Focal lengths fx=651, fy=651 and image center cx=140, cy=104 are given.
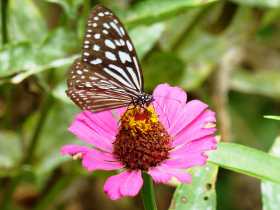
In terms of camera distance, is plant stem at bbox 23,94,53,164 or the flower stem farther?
plant stem at bbox 23,94,53,164

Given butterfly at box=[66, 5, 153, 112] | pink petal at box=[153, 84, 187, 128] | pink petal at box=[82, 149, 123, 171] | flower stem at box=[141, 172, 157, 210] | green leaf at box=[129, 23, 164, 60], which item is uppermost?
green leaf at box=[129, 23, 164, 60]

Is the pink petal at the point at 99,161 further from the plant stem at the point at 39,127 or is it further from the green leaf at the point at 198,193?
the plant stem at the point at 39,127

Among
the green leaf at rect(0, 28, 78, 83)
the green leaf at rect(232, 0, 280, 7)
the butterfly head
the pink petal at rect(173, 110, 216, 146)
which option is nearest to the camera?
the pink petal at rect(173, 110, 216, 146)

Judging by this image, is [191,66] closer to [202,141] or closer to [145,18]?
[145,18]

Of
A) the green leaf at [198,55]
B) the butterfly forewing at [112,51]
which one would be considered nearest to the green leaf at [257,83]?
the green leaf at [198,55]

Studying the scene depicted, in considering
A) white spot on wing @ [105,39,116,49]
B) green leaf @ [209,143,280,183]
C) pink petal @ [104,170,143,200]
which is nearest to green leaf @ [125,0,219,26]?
white spot on wing @ [105,39,116,49]

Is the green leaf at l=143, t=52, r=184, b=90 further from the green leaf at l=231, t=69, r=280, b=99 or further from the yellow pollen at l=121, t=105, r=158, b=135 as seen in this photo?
the yellow pollen at l=121, t=105, r=158, b=135
